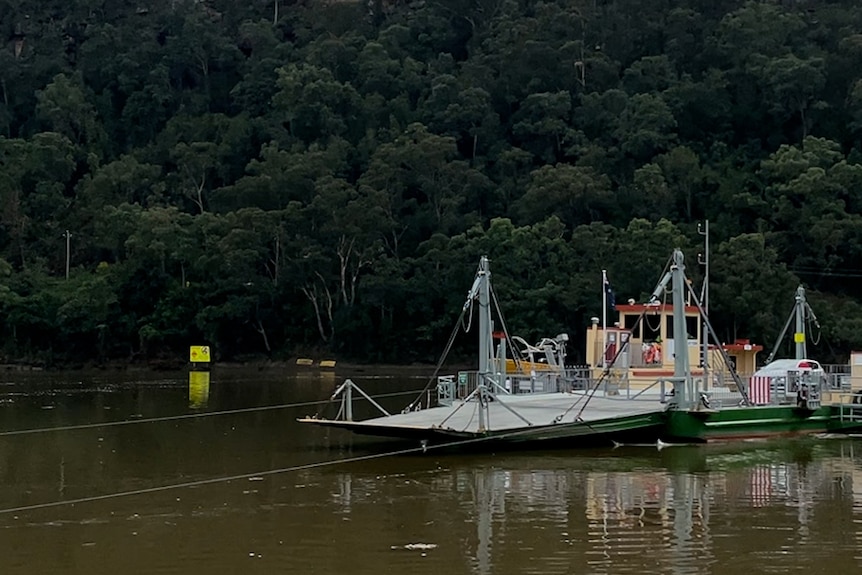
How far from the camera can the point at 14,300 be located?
2926 inches

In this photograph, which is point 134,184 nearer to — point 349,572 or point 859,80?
point 859,80

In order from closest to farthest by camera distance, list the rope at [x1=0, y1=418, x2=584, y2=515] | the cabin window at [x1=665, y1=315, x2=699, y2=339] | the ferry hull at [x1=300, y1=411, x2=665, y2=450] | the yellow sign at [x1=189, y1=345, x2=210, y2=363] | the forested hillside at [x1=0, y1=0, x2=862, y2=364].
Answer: the rope at [x1=0, y1=418, x2=584, y2=515], the ferry hull at [x1=300, y1=411, x2=665, y2=450], the cabin window at [x1=665, y1=315, x2=699, y2=339], the forested hillside at [x1=0, y1=0, x2=862, y2=364], the yellow sign at [x1=189, y1=345, x2=210, y2=363]

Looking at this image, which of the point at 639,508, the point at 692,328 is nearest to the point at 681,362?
the point at 692,328

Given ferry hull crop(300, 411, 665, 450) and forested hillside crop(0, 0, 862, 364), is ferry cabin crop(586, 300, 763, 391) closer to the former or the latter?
ferry hull crop(300, 411, 665, 450)

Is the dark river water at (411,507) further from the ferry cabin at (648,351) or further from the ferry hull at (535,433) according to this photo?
the ferry cabin at (648,351)

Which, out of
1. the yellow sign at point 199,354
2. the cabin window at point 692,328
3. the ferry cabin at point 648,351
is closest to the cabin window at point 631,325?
the ferry cabin at point 648,351

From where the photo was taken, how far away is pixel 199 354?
72.8m

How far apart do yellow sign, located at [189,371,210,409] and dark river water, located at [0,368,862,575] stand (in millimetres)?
11355

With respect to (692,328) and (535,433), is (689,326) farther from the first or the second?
(535,433)

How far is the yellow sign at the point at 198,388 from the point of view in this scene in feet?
139

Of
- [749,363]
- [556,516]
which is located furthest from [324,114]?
[556,516]

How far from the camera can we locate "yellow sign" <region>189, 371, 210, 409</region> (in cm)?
4225

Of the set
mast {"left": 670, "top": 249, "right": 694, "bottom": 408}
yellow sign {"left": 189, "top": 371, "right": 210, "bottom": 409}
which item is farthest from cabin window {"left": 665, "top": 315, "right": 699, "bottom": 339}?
yellow sign {"left": 189, "top": 371, "right": 210, "bottom": 409}

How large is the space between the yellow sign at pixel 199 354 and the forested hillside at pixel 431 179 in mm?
1191
